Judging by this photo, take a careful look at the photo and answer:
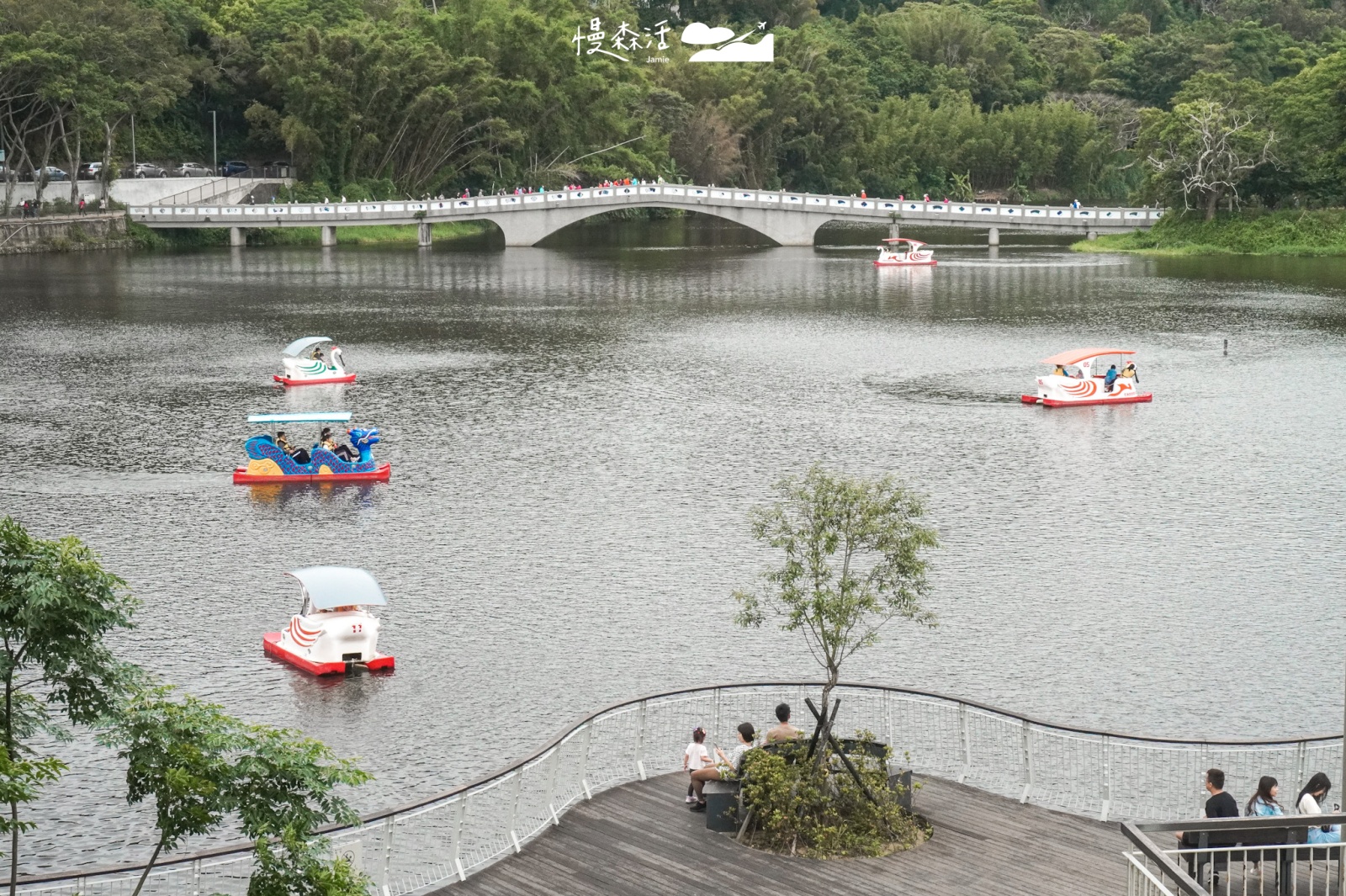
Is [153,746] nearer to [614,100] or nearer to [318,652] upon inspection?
[318,652]

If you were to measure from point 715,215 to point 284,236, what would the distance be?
34375 millimetres

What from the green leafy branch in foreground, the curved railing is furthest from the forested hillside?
the green leafy branch in foreground

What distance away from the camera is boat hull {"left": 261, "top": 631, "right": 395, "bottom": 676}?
107ft

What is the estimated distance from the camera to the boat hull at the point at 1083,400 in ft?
203

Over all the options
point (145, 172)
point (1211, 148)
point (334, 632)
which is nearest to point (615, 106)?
point (145, 172)

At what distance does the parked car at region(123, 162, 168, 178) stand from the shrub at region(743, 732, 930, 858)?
395 feet

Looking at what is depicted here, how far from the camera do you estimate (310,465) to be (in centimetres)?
4972

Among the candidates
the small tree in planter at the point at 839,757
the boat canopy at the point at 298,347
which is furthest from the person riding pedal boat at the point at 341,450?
the small tree in planter at the point at 839,757

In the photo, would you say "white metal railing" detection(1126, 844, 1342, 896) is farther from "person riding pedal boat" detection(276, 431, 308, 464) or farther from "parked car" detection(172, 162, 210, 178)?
"parked car" detection(172, 162, 210, 178)

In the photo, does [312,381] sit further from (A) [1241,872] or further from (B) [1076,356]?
(A) [1241,872]

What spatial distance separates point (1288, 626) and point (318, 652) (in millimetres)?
19580

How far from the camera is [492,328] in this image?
82750mm
